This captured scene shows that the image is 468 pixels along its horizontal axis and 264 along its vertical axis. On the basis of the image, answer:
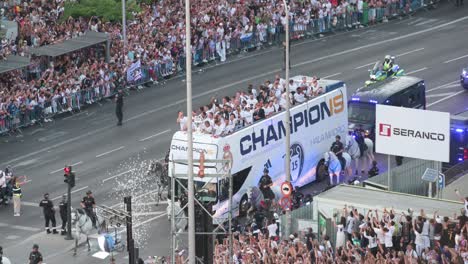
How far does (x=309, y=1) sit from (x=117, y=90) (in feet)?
48.4

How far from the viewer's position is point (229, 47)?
73.9 metres

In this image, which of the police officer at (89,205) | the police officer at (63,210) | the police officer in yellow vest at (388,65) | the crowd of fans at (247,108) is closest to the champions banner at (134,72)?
the police officer in yellow vest at (388,65)

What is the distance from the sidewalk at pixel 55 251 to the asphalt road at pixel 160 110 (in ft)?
0.23

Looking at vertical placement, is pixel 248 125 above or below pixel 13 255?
above

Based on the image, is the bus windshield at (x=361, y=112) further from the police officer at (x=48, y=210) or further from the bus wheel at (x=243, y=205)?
the police officer at (x=48, y=210)

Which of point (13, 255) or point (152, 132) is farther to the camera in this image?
point (152, 132)

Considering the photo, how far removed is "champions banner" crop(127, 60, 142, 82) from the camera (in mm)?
68062

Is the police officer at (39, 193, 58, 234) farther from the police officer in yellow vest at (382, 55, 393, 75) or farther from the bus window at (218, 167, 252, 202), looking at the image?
the police officer in yellow vest at (382, 55, 393, 75)

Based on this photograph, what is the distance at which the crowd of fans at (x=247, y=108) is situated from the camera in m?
50.6

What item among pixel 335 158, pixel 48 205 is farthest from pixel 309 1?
pixel 48 205

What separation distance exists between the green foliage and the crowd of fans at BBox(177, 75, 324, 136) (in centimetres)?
1757

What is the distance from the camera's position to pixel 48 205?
166ft

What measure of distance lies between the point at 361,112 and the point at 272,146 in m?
7.72

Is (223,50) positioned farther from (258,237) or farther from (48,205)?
(258,237)
